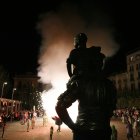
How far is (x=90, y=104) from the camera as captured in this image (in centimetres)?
346

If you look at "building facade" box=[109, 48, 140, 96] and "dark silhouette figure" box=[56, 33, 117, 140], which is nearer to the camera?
"dark silhouette figure" box=[56, 33, 117, 140]

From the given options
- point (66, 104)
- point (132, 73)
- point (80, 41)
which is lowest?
point (66, 104)

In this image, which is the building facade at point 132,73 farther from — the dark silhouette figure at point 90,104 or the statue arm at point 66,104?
the statue arm at point 66,104

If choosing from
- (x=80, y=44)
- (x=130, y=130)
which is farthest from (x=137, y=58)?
(x=80, y=44)

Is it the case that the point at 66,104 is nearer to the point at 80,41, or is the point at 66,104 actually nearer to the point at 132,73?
the point at 80,41

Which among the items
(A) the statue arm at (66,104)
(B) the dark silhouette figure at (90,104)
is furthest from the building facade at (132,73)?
(A) the statue arm at (66,104)

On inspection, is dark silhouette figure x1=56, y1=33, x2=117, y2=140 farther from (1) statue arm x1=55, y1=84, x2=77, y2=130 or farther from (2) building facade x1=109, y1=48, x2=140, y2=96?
(2) building facade x1=109, y1=48, x2=140, y2=96

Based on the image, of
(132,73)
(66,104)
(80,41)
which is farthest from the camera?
(132,73)

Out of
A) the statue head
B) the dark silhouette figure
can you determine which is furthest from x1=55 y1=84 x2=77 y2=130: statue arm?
the statue head

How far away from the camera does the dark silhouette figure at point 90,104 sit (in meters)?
3.37

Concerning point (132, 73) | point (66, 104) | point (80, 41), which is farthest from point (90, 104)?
point (132, 73)

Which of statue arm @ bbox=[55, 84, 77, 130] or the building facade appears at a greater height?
the building facade

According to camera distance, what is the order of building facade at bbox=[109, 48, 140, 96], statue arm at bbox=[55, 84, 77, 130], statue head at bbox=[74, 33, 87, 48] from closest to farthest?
1. statue arm at bbox=[55, 84, 77, 130]
2. statue head at bbox=[74, 33, 87, 48]
3. building facade at bbox=[109, 48, 140, 96]

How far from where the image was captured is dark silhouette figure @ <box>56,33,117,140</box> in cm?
337
